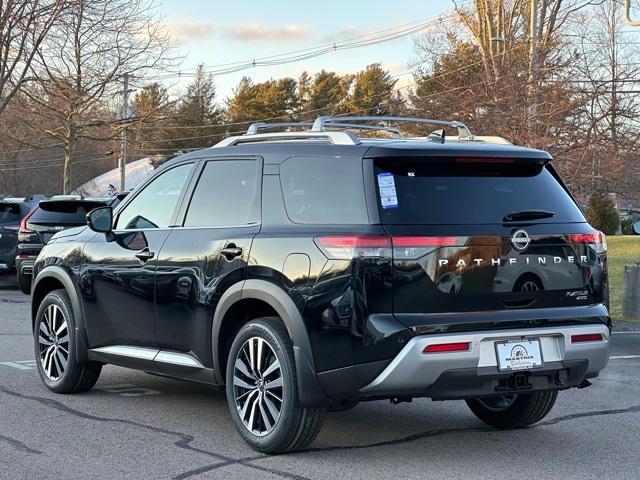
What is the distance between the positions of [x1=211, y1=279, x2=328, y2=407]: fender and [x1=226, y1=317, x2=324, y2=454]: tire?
3.6 inches

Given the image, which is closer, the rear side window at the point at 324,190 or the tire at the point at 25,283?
the rear side window at the point at 324,190

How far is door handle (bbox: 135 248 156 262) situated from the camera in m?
6.86

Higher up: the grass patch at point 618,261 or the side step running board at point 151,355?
the side step running board at point 151,355

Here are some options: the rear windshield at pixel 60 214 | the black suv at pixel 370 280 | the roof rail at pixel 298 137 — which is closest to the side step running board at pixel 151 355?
the black suv at pixel 370 280

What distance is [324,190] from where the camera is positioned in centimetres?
581

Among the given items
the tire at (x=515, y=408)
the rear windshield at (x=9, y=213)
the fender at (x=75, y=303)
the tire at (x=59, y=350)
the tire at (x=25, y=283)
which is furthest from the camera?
the rear windshield at (x=9, y=213)

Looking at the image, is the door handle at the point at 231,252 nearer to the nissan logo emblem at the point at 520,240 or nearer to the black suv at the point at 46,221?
the nissan logo emblem at the point at 520,240

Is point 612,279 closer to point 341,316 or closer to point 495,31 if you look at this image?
point 341,316

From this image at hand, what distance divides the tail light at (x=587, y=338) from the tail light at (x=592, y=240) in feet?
1.72

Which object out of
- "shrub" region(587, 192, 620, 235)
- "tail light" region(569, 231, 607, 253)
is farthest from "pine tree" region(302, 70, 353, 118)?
"tail light" region(569, 231, 607, 253)

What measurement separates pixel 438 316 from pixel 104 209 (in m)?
2.99

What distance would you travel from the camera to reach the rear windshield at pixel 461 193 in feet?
18.2

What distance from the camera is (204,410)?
7.23m

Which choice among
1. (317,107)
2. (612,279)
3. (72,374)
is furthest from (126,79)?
(317,107)
